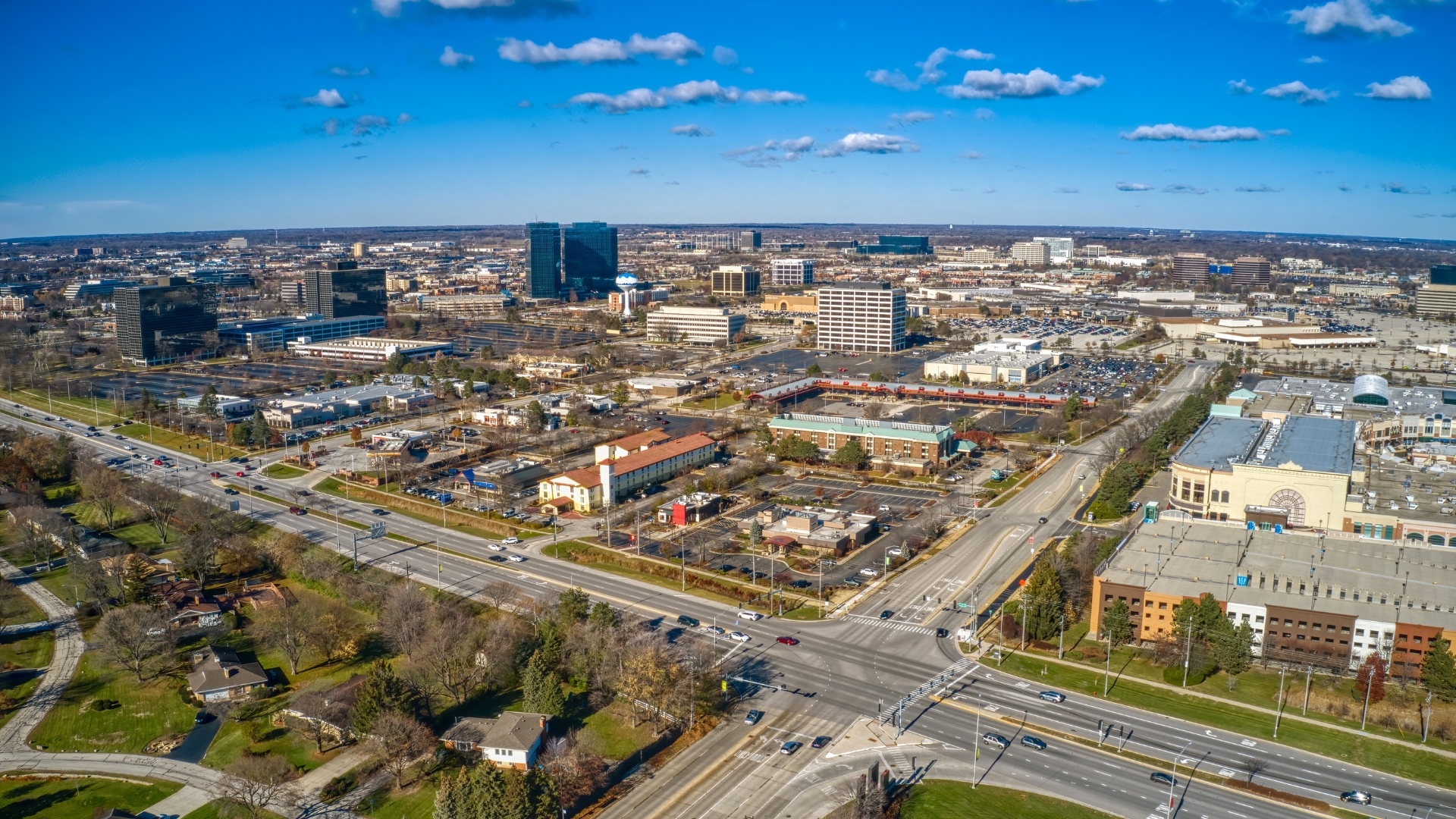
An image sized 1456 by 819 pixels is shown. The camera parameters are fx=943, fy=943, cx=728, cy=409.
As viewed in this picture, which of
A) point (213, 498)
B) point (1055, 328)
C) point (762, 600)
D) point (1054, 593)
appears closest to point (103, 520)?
point (213, 498)

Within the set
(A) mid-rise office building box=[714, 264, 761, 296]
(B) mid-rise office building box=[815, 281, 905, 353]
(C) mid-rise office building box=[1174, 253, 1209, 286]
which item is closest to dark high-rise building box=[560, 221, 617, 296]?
(A) mid-rise office building box=[714, 264, 761, 296]

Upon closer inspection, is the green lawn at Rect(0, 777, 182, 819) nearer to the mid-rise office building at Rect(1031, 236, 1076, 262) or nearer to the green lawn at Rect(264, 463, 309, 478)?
the green lawn at Rect(264, 463, 309, 478)

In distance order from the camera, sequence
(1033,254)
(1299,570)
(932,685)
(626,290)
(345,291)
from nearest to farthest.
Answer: (932,685), (1299,570), (345,291), (626,290), (1033,254)

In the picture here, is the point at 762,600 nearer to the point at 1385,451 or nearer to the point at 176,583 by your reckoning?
the point at 176,583

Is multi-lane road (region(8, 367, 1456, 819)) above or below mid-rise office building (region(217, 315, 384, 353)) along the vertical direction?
below

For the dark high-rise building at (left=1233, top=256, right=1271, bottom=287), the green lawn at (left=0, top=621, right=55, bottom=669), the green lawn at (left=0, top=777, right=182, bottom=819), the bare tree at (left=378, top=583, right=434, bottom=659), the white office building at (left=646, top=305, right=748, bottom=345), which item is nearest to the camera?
the green lawn at (left=0, top=777, right=182, bottom=819)

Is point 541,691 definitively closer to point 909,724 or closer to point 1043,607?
point 909,724

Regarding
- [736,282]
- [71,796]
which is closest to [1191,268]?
[736,282]
